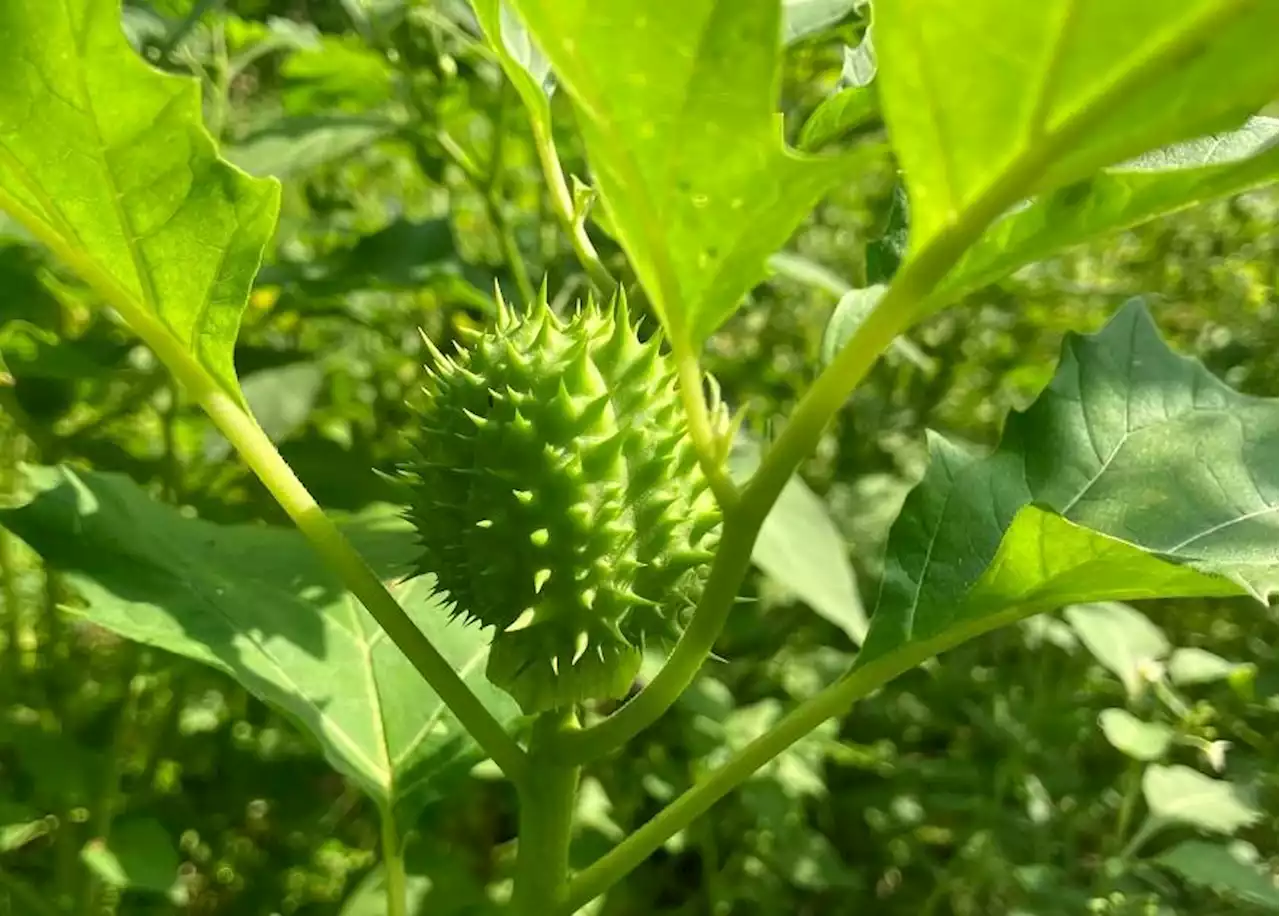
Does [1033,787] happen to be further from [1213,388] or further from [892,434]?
[1213,388]

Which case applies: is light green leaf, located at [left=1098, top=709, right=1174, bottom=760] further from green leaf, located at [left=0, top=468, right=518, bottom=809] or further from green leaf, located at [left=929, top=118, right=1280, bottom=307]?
green leaf, located at [left=929, top=118, right=1280, bottom=307]

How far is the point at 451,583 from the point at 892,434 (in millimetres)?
1215

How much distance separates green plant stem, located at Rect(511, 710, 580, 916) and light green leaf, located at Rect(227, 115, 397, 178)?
2.07ft

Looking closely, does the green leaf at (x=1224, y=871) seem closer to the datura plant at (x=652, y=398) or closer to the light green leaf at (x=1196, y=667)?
the light green leaf at (x=1196, y=667)

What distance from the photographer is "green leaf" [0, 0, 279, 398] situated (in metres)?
0.49

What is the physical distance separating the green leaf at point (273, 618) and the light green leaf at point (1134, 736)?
0.62m

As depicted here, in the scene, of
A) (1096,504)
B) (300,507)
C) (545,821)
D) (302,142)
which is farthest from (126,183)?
(302,142)

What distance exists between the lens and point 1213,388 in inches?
29.8

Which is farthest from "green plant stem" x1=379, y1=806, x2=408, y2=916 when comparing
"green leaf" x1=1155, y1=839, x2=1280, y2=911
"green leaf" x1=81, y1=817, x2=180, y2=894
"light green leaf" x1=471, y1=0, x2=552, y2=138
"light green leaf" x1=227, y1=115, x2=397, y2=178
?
"green leaf" x1=1155, y1=839, x2=1280, y2=911

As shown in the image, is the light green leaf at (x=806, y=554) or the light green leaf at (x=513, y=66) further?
the light green leaf at (x=806, y=554)

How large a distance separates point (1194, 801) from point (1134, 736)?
2.8 inches

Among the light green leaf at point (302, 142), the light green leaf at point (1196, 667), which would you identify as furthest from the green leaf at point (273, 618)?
the light green leaf at point (1196, 667)

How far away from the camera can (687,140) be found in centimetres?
42

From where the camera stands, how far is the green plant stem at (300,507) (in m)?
0.55
